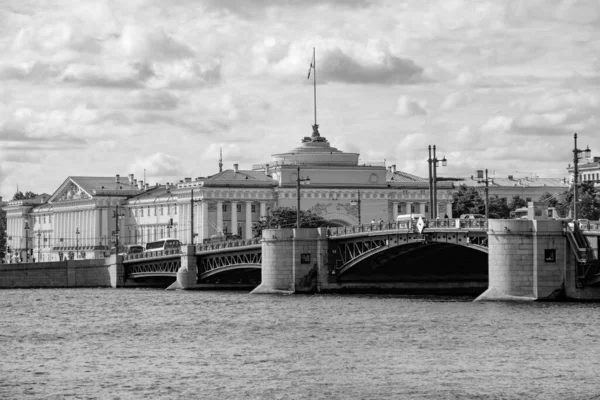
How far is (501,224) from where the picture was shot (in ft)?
249

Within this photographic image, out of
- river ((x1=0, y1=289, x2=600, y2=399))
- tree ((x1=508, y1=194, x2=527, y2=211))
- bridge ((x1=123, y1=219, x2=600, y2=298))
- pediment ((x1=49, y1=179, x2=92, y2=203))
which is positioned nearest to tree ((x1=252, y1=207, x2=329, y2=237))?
tree ((x1=508, y1=194, x2=527, y2=211))

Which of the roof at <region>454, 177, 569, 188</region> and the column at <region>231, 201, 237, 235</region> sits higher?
the roof at <region>454, 177, 569, 188</region>

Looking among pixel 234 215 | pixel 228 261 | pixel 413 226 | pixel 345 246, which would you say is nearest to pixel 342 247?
pixel 345 246

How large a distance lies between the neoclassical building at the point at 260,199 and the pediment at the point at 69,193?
155 inches

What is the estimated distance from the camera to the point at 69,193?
620 feet

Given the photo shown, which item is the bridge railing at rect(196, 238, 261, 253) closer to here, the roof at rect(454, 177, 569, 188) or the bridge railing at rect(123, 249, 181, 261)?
the bridge railing at rect(123, 249, 181, 261)

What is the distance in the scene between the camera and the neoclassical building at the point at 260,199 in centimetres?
15675

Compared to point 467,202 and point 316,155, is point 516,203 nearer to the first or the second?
point 467,202

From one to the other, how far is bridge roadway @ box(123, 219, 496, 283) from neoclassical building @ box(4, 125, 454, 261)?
1605 inches

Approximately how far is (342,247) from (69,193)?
103 meters

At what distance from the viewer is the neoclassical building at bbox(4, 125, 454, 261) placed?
157 meters

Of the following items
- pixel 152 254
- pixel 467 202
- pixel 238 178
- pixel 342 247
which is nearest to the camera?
pixel 342 247

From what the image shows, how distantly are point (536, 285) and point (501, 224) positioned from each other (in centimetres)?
346

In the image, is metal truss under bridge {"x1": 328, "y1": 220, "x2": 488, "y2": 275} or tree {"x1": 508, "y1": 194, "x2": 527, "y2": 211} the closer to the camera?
metal truss under bridge {"x1": 328, "y1": 220, "x2": 488, "y2": 275}
